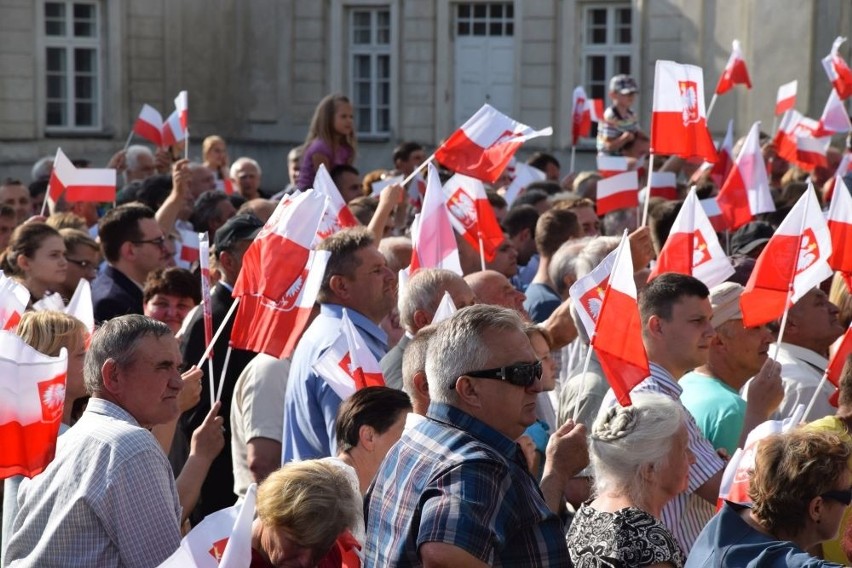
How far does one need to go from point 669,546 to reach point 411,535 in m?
0.82

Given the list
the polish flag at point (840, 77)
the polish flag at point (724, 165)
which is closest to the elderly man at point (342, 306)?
the polish flag at point (724, 165)

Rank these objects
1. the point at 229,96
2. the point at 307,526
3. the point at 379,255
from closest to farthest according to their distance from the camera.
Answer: the point at 307,526 → the point at 379,255 → the point at 229,96

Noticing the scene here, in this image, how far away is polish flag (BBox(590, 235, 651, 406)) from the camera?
536cm

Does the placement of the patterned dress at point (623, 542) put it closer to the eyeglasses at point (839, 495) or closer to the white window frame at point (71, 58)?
the eyeglasses at point (839, 495)

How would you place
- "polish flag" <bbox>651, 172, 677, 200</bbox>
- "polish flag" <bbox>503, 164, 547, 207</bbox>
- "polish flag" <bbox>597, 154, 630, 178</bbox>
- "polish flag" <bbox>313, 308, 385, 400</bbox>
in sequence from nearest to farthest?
1. "polish flag" <bbox>313, 308, 385, 400</bbox>
2. "polish flag" <bbox>651, 172, 677, 200</bbox>
3. "polish flag" <bbox>597, 154, 630, 178</bbox>
4. "polish flag" <bbox>503, 164, 547, 207</bbox>

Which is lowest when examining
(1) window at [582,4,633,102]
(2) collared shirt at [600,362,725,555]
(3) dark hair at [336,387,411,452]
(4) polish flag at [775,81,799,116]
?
(2) collared shirt at [600,362,725,555]

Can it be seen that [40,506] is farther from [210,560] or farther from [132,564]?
[210,560]

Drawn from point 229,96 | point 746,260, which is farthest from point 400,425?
point 229,96

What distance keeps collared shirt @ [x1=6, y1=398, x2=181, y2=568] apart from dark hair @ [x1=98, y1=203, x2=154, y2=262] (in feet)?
12.6

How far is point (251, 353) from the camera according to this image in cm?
716

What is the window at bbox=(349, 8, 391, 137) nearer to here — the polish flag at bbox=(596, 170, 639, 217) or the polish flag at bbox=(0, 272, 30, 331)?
the polish flag at bbox=(596, 170, 639, 217)

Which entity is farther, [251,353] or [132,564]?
[251,353]

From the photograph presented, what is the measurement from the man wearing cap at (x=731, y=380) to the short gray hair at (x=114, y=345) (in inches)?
85.4

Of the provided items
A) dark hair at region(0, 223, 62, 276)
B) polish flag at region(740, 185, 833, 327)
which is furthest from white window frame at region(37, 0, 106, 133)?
polish flag at region(740, 185, 833, 327)
